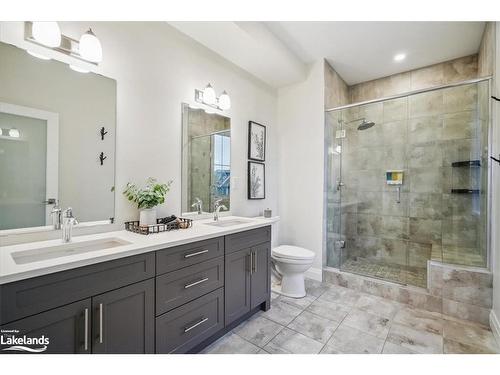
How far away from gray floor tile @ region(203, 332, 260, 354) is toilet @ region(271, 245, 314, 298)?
0.84 meters

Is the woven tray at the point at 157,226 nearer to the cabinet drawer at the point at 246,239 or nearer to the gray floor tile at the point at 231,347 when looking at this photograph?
the cabinet drawer at the point at 246,239

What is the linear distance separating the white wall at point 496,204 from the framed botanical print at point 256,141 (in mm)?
2086

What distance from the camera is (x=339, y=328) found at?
1843mm

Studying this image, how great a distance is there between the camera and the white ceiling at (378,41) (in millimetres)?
2246

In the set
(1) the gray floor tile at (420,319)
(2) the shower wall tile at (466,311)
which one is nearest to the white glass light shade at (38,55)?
(1) the gray floor tile at (420,319)

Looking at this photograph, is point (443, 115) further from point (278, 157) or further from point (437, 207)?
point (278, 157)

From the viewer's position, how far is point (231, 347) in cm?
160

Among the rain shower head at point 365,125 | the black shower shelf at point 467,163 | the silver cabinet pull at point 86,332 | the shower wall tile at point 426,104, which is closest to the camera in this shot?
the silver cabinet pull at point 86,332

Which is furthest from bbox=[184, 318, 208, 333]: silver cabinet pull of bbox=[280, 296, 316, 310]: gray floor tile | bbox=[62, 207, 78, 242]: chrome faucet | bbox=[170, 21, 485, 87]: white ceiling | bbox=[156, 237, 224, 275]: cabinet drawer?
bbox=[170, 21, 485, 87]: white ceiling

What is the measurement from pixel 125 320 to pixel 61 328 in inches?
10.2

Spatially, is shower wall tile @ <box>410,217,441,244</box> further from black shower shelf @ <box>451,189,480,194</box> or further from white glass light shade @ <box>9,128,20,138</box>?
white glass light shade @ <box>9,128,20,138</box>
